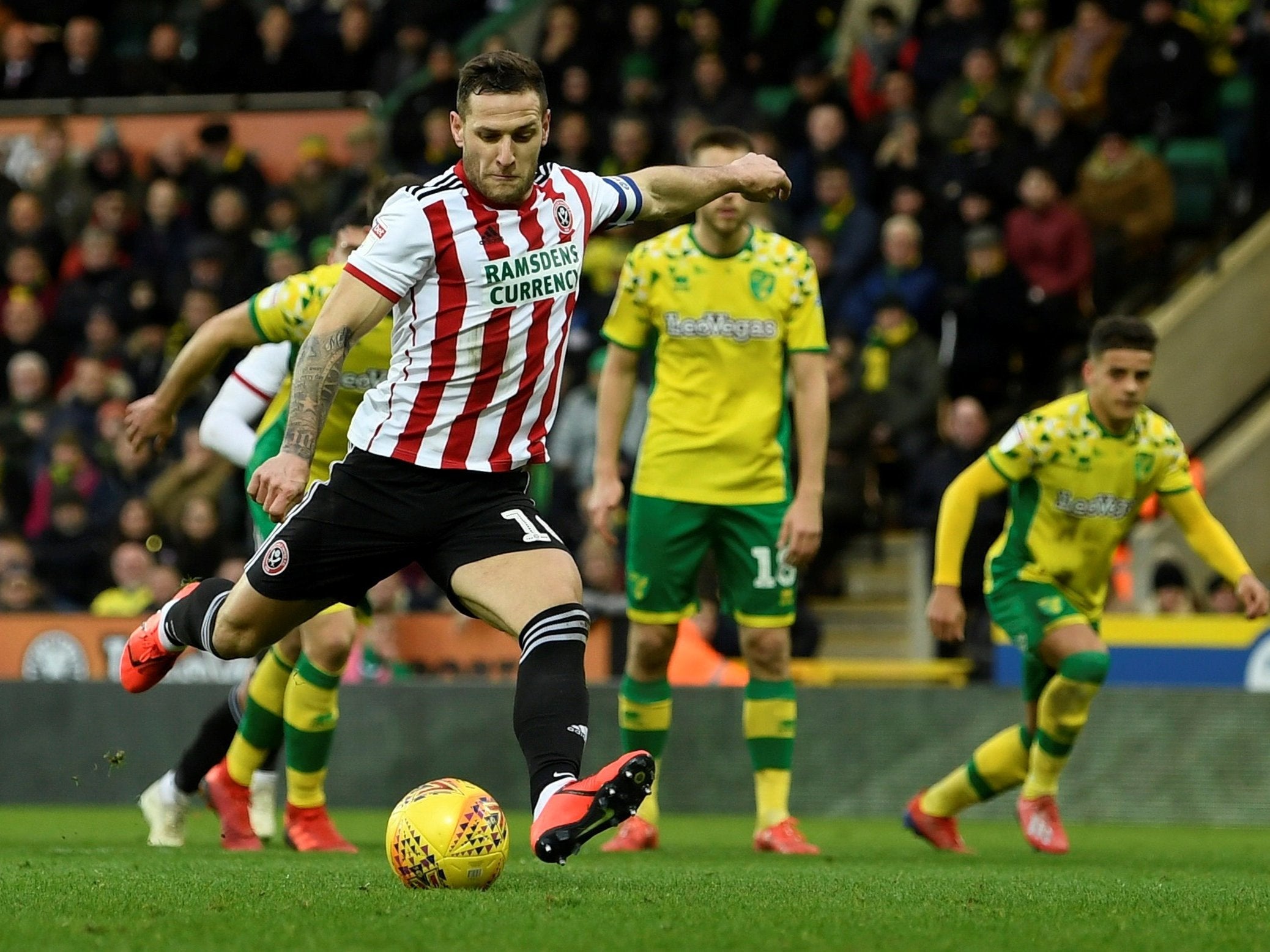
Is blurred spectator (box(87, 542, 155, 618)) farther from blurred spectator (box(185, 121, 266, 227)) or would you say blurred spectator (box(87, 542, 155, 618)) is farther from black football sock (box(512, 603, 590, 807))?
black football sock (box(512, 603, 590, 807))

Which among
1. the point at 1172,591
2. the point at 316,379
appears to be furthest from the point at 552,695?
the point at 1172,591

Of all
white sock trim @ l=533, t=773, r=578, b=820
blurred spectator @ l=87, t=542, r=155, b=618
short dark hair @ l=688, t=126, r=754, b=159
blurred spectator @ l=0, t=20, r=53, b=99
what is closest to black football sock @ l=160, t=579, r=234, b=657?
white sock trim @ l=533, t=773, r=578, b=820

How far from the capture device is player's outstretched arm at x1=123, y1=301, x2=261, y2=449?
275 inches

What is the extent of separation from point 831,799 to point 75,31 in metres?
12.2

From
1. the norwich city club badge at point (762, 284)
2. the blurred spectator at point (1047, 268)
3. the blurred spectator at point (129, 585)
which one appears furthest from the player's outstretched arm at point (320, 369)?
the blurred spectator at point (1047, 268)

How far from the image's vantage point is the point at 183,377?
7055 millimetres

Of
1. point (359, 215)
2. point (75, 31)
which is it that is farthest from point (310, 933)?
point (75, 31)

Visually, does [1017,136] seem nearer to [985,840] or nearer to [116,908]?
[985,840]

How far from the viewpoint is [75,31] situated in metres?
19.6

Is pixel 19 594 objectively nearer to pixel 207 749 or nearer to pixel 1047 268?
pixel 207 749

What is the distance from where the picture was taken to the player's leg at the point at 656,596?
8445 mm

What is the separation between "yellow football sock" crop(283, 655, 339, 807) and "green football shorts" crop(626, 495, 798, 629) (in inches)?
51.7

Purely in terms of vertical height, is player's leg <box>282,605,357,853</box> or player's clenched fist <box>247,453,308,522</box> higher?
player's clenched fist <box>247,453,308,522</box>

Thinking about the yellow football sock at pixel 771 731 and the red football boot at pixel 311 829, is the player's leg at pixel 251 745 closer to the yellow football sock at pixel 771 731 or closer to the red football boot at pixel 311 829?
the red football boot at pixel 311 829
